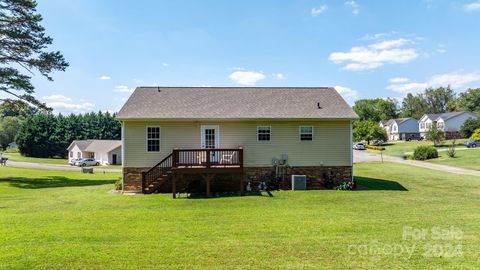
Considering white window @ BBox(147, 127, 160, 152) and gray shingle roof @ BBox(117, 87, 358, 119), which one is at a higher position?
gray shingle roof @ BBox(117, 87, 358, 119)

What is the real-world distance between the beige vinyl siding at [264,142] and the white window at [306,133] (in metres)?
0.17

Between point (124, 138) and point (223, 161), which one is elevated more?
point (124, 138)

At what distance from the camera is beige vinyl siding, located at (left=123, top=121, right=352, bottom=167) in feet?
53.4

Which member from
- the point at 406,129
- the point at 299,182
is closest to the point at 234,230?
the point at 299,182

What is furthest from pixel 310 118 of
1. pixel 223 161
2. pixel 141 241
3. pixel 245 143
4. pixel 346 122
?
pixel 141 241

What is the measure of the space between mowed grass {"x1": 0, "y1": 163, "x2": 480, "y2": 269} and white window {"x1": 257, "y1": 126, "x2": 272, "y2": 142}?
371 cm

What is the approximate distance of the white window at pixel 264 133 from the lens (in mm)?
16812

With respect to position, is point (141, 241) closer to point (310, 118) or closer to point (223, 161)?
point (223, 161)

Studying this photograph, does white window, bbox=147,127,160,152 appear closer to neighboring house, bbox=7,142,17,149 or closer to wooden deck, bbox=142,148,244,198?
wooden deck, bbox=142,148,244,198

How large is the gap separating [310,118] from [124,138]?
31.3 feet

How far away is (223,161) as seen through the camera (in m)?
16.3

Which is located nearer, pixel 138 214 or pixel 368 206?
pixel 138 214

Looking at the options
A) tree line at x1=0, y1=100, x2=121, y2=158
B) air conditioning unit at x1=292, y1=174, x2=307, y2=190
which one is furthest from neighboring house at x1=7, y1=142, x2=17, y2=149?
air conditioning unit at x1=292, y1=174, x2=307, y2=190

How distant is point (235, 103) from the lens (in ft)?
59.2
